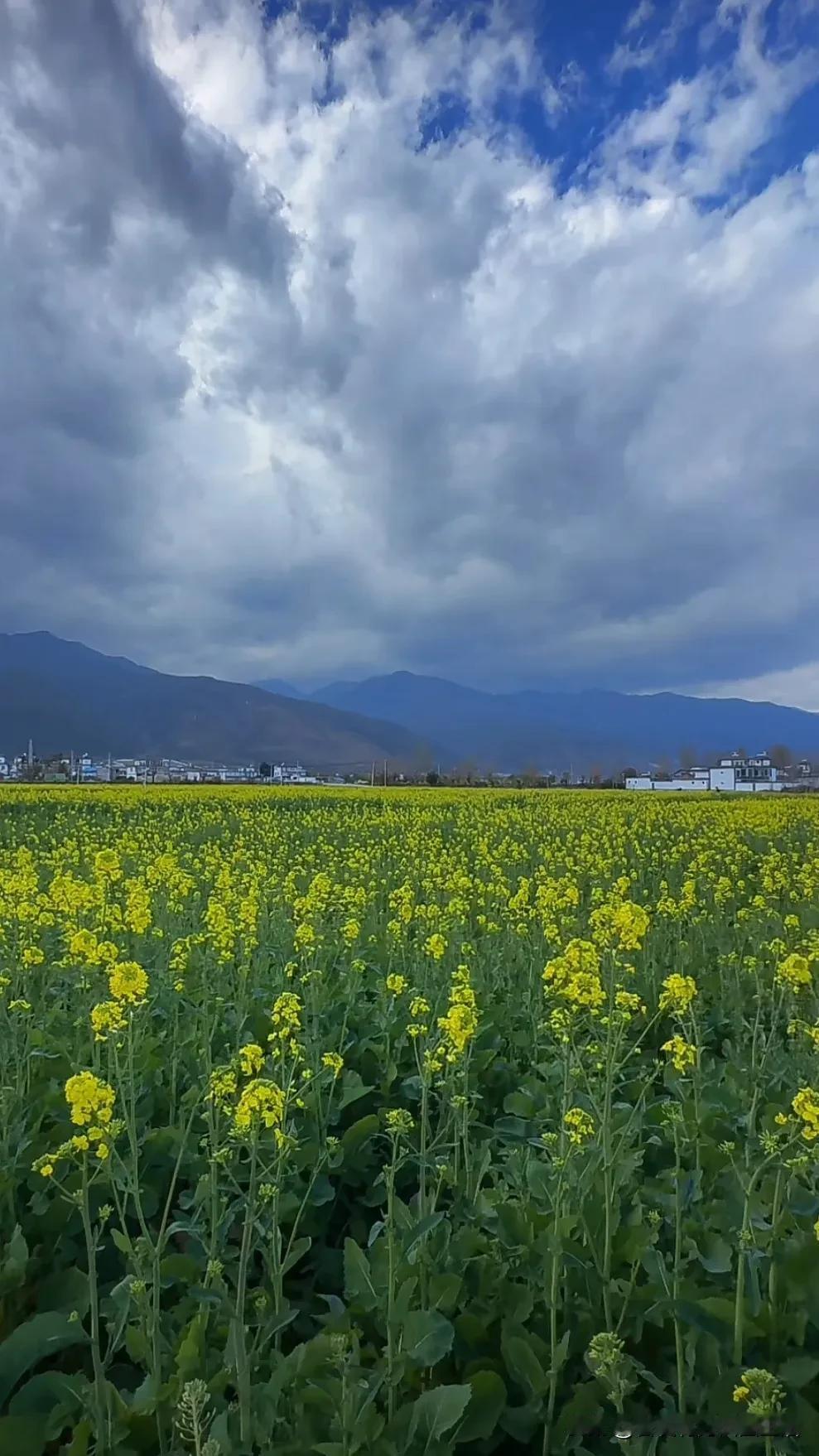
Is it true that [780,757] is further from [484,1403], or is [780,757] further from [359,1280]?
[484,1403]

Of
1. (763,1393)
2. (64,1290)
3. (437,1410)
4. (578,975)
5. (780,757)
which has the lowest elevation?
(64,1290)

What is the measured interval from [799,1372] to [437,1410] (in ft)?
3.19

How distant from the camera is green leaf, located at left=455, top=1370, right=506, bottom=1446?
82.6 inches

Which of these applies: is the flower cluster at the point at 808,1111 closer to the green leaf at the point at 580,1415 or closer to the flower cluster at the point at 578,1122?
the flower cluster at the point at 578,1122

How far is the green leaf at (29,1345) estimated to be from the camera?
90.5 inches

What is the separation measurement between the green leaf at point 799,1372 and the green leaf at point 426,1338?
35.2 inches

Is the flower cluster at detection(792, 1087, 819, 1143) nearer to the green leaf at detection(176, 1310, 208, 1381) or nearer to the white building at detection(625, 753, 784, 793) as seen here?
the green leaf at detection(176, 1310, 208, 1381)

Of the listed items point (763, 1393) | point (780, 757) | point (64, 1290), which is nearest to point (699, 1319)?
point (763, 1393)

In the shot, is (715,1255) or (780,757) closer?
(715,1255)

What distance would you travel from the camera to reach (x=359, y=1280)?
2566mm

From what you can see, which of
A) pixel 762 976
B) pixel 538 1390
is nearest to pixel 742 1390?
pixel 538 1390

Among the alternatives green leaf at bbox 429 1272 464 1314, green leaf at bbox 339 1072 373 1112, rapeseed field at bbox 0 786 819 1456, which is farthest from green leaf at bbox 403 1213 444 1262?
green leaf at bbox 339 1072 373 1112

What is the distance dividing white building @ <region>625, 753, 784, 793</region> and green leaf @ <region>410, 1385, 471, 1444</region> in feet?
176

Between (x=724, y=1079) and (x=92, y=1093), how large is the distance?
3575 millimetres
